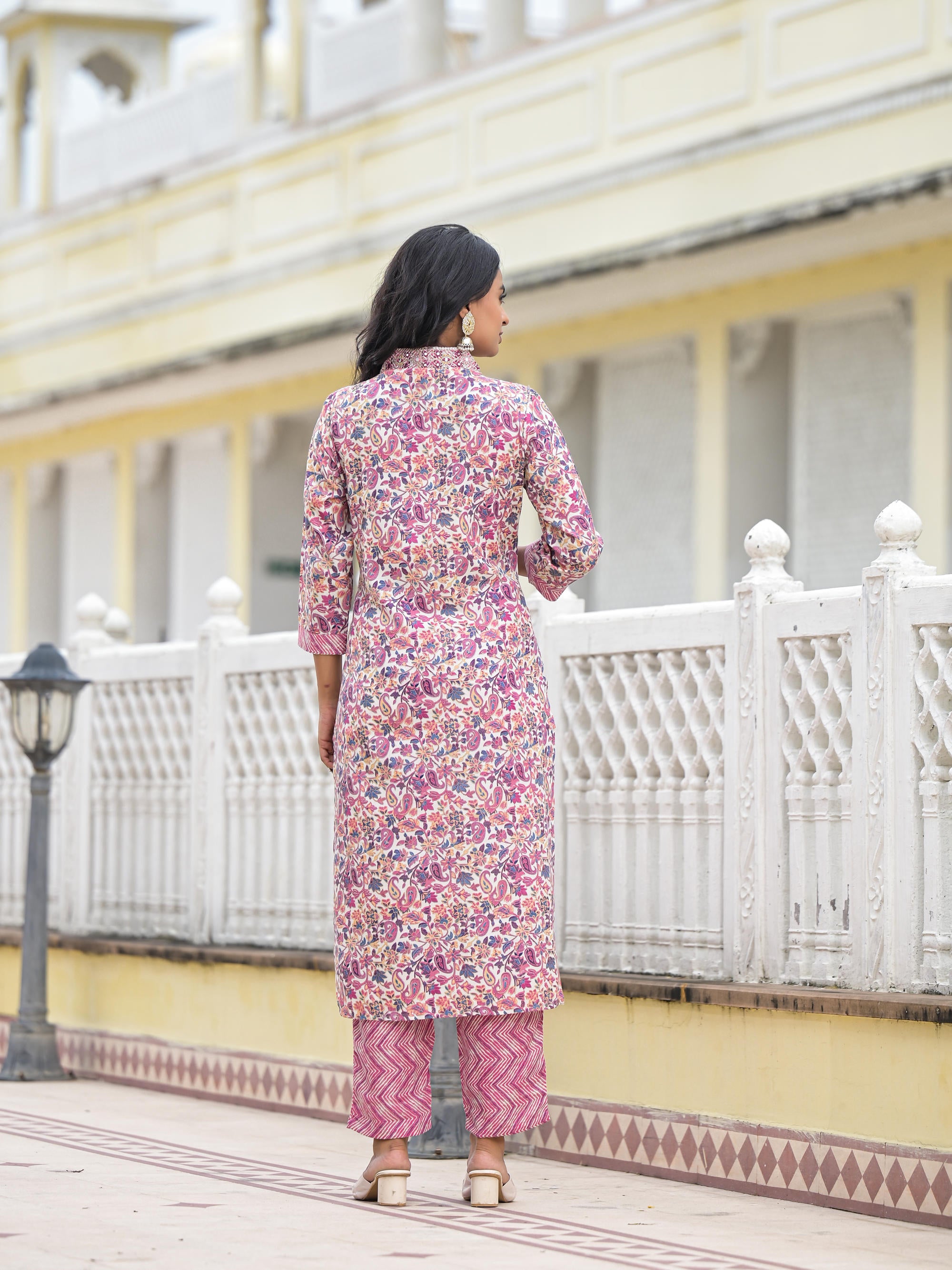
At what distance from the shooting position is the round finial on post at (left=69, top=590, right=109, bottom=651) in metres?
8.48

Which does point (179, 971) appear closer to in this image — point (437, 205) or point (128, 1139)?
point (128, 1139)

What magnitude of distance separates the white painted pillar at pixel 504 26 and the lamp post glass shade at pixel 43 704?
19.9 feet

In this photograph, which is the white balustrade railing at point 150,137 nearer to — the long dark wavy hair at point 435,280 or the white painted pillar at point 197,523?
the white painted pillar at point 197,523

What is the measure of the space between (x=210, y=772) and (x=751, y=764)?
2613 millimetres

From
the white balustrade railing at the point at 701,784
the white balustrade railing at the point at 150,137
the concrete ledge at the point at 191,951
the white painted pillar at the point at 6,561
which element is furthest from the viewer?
the white painted pillar at the point at 6,561

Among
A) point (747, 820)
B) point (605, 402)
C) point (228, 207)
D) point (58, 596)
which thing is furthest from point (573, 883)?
point (58, 596)

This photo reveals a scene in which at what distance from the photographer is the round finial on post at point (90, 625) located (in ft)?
27.8

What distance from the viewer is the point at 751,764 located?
18.2 ft

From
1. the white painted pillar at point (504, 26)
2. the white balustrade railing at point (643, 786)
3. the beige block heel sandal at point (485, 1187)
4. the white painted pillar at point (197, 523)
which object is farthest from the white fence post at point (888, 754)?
the white painted pillar at point (197, 523)

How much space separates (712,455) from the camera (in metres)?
11.6

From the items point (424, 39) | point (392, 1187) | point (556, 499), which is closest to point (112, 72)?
point (424, 39)

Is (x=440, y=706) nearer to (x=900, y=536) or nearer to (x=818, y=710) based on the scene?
(x=818, y=710)

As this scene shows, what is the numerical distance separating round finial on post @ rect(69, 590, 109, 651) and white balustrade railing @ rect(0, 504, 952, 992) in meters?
0.65

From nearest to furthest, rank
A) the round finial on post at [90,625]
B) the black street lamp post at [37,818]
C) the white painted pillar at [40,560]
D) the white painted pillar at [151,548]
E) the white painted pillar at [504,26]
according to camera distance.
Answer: the black street lamp post at [37,818], the round finial on post at [90,625], the white painted pillar at [504,26], the white painted pillar at [151,548], the white painted pillar at [40,560]
